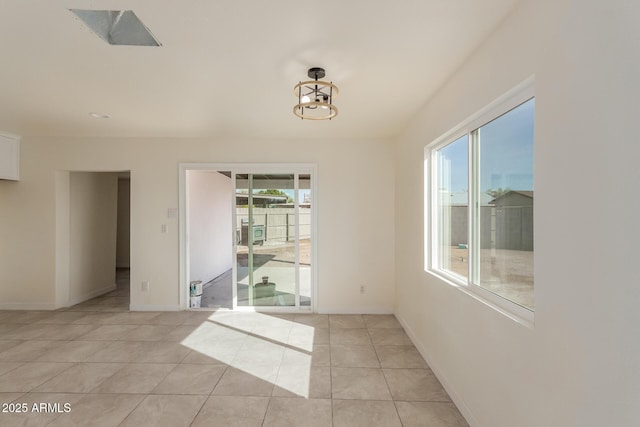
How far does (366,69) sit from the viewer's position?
7.50 feet

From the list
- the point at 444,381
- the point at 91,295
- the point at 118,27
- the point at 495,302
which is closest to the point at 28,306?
the point at 91,295

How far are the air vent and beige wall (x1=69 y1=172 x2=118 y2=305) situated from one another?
3.70 metres

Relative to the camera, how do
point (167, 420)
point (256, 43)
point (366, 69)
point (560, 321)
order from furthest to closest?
1. point (366, 69)
2. point (167, 420)
3. point (256, 43)
4. point (560, 321)

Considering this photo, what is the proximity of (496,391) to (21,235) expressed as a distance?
5.87 metres

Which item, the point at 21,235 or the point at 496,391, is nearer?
the point at 496,391

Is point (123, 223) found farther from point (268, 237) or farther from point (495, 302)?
point (495, 302)

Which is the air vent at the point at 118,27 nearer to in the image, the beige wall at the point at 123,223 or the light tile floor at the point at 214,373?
the light tile floor at the point at 214,373

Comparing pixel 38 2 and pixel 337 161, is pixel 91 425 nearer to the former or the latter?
pixel 38 2

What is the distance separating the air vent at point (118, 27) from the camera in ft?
5.64

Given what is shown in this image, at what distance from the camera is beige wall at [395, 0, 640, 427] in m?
0.98

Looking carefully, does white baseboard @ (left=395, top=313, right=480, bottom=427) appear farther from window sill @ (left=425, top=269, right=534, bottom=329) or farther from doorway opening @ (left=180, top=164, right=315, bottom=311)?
doorway opening @ (left=180, top=164, right=315, bottom=311)

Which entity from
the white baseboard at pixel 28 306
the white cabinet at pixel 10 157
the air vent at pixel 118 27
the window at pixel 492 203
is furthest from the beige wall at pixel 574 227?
the white cabinet at pixel 10 157

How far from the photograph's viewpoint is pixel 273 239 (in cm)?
441

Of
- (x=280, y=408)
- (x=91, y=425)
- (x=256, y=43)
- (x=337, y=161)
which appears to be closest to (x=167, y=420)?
(x=91, y=425)
